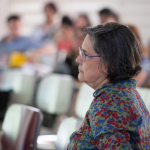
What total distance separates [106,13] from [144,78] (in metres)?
1.41

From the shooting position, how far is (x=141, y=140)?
0.90 metres

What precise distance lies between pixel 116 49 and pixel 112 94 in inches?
6.3

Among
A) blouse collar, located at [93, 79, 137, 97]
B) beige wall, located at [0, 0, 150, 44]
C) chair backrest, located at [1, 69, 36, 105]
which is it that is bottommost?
chair backrest, located at [1, 69, 36, 105]

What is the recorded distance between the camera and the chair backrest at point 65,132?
1456 millimetres

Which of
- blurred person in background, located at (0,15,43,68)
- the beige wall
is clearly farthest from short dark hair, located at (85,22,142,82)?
the beige wall

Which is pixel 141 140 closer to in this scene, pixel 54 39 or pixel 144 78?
pixel 144 78

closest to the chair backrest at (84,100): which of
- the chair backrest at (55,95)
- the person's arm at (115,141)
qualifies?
the chair backrest at (55,95)

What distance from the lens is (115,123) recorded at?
84 cm

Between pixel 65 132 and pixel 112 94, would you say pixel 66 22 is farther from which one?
pixel 112 94

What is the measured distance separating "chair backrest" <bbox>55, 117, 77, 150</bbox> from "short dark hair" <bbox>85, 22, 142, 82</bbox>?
538 mm

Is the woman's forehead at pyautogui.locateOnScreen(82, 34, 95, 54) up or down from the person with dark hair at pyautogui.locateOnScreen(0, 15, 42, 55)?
up

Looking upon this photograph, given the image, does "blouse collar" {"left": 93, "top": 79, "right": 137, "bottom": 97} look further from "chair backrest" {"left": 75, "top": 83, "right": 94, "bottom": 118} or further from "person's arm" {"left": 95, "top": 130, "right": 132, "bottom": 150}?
"chair backrest" {"left": 75, "top": 83, "right": 94, "bottom": 118}

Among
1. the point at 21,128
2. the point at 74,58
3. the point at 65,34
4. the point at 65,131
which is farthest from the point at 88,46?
the point at 65,34

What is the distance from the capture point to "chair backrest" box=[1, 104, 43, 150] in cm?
154
